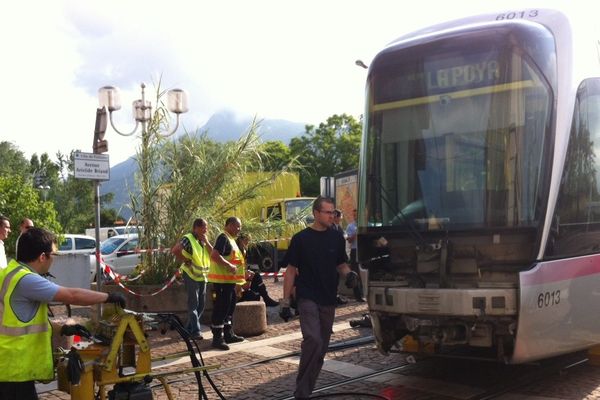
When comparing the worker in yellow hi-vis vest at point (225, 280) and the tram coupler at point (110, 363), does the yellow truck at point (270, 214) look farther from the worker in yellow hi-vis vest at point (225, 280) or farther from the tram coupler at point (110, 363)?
the tram coupler at point (110, 363)

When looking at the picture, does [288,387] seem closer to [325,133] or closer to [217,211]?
[217,211]

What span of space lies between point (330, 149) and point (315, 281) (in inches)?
1688

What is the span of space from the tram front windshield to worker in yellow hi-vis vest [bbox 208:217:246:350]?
8.85ft

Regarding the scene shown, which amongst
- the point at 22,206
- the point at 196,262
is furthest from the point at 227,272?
the point at 22,206

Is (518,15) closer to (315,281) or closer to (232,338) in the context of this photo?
(315,281)

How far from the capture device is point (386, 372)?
7.29 m

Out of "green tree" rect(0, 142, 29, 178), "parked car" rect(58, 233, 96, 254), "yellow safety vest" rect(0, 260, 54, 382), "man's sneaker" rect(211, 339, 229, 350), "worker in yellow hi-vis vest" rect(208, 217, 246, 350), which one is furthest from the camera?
"green tree" rect(0, 142, 29, 178)

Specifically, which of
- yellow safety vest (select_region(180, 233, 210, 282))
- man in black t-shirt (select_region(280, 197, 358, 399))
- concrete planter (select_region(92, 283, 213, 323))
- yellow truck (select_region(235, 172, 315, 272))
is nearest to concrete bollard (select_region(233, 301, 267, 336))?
yellow safety vest (select_region(180, 233, 210, 282))

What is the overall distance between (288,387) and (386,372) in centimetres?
122

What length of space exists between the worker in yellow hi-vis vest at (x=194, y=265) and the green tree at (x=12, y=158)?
2150 inches

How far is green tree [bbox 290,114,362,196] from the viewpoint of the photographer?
47.9m

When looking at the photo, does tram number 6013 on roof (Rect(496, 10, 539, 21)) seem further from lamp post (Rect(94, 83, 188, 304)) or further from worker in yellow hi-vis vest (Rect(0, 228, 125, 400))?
lamp post (Rect(94, 83, 188, 304))

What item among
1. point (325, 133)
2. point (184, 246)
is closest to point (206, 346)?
point (184, 246)

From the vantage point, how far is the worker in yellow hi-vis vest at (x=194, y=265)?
912cm
